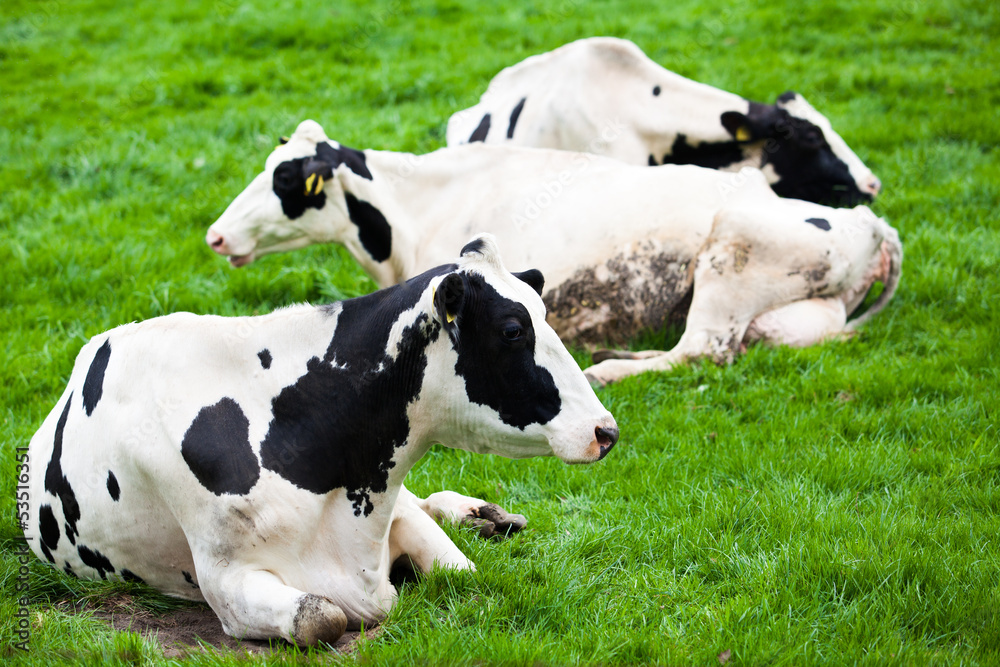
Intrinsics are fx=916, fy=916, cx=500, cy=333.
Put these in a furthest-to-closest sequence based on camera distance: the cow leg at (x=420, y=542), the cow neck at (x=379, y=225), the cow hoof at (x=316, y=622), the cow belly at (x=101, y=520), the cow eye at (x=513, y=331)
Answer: the cow neck at (x=379, y=225), the cow leg at (x=420, y=542), the cow belly at (x=101, y=520), the cow eye at (x=513, y=331), the cow hoof at (x=316, y=622)

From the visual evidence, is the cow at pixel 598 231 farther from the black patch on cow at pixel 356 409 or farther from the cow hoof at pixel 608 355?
the black patch on cow at pixel 356 409

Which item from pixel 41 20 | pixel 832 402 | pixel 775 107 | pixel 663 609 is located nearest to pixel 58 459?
pixel 663 609

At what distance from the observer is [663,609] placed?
11.7ft

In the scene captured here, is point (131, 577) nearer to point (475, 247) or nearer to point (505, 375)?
point (505, 375)

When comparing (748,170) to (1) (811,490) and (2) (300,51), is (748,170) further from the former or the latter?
(2) (300,51)

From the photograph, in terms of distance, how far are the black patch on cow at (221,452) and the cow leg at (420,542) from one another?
2.21 ft

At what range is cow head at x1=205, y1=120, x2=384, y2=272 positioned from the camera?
258 inches

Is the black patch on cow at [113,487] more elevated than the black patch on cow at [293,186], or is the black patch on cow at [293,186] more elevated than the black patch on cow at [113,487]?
the black patch on cow at [293,186]

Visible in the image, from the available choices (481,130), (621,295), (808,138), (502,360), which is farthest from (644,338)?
(502,360)

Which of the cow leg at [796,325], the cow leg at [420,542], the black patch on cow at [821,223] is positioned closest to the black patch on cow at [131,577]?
the cow leg at [420,542]

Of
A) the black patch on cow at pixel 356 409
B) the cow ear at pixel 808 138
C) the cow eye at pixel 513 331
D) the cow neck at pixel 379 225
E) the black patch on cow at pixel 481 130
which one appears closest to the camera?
the cow eye at pixel 513 331

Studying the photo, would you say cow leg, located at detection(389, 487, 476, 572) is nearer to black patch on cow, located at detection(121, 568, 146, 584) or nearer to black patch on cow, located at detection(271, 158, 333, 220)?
black patch on cow, located at detection(121, 568, 146, 584)

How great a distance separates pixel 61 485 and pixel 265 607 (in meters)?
1.18

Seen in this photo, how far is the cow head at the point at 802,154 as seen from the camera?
7809 millimetres
